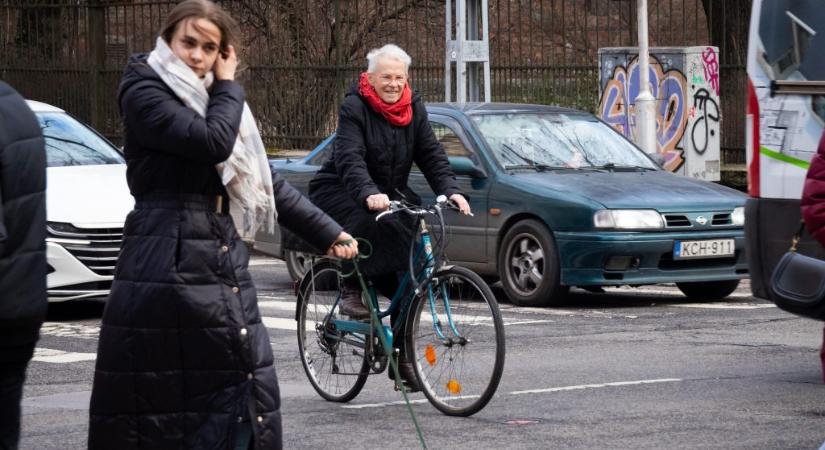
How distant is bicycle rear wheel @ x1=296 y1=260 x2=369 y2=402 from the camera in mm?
8203

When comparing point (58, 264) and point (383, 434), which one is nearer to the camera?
point (383, 434)

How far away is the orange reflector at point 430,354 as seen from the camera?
7.85m

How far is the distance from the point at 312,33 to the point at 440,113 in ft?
31.8

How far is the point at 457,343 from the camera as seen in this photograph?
7.72 metres

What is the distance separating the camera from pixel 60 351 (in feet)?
34.0

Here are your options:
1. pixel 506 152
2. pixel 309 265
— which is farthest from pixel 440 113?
pixel 309 265

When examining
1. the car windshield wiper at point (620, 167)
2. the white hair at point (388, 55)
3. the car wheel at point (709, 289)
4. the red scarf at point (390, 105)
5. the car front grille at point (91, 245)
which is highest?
the white hair at point (388, 55)

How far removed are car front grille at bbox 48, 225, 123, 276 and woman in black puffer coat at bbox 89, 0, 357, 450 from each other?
658cm

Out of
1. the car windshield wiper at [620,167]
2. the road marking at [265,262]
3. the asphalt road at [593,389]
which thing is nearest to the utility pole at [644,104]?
the road marking at [265,262]

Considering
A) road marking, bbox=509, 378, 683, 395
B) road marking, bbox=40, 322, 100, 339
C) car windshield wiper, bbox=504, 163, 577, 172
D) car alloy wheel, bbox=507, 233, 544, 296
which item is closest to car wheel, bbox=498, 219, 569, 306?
car alloy wheel, bbox=507, 233, 544, 296

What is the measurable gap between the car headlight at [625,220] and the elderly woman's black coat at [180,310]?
7.08 meters

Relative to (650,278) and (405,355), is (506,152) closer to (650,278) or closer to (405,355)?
(650,278)

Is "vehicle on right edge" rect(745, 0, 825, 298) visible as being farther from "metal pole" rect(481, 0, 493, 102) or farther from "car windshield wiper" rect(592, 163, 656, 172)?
"metal pole" rect(481, 0, 493, 102)

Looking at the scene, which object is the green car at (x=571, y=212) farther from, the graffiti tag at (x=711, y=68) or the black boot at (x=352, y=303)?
the graffiti tag at (x=711, y=68)
